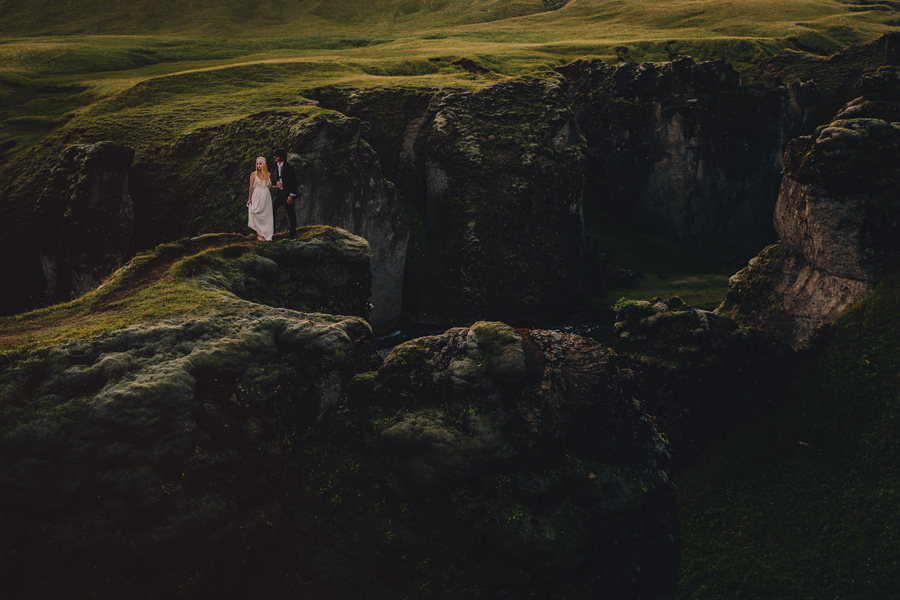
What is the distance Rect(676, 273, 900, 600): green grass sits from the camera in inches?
803

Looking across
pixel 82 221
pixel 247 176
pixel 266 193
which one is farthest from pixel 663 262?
pixel 82 221

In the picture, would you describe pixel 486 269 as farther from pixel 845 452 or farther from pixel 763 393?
pixel 845 452

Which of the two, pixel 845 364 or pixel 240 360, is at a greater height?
pixel 240 360

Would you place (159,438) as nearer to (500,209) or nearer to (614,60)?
(500,209)

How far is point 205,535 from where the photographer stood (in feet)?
44.8

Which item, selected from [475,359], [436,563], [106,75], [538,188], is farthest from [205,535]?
[106,75]

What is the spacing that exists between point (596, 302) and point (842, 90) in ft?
190

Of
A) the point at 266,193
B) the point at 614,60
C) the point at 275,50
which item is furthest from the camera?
the point at 275,50

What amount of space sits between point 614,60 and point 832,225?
69150 mm

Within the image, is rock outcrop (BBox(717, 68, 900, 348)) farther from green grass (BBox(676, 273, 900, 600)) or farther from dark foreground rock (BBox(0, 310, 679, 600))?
dark foreground rock (BBox(0, 310, 679, 600))

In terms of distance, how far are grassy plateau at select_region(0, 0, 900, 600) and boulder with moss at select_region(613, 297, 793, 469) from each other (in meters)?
0.92

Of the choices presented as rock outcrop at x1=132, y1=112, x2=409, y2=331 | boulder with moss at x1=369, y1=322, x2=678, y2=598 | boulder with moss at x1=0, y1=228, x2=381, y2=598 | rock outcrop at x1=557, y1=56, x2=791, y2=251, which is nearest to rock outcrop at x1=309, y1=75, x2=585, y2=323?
rock outcrop at x1=132, y1=112, x2=409, y2=331

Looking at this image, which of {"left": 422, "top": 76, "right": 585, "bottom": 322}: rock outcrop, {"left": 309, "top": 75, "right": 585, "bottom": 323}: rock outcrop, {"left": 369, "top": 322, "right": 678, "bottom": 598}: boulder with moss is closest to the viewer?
{"left": 369, "top": 322, "right": 678, "bottom": 598}: boulder with moss

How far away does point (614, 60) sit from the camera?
9069 centimetres
